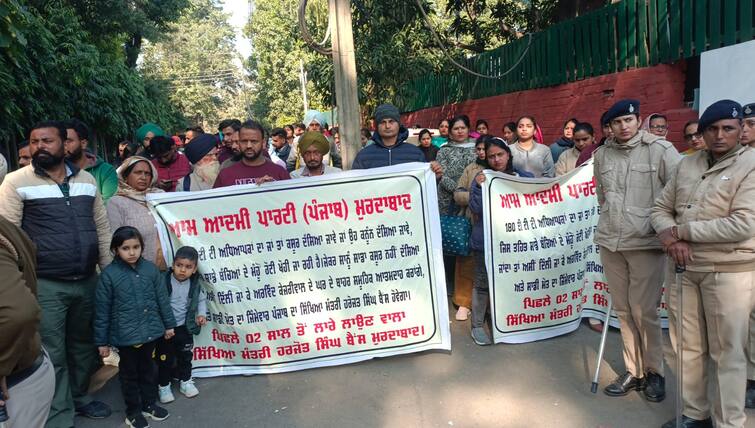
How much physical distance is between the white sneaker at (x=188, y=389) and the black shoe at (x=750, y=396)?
3624mm

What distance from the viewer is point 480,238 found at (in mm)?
4609

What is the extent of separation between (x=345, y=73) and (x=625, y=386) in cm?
380

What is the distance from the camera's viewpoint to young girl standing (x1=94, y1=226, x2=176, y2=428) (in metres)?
3.47

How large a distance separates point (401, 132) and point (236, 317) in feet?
6.96

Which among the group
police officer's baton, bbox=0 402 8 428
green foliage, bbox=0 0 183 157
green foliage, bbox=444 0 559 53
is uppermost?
green foliage, bbox=444 0 559 53

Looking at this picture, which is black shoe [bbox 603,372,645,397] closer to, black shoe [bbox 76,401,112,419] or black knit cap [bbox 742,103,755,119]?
black knit cap [bbox 742,103,755,119]

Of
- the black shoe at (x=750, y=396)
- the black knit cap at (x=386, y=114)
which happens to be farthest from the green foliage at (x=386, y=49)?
the black shoe at (x=750, y=396)

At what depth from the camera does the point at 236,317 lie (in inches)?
163

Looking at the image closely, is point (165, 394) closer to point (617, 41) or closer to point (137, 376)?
point (137, 376)

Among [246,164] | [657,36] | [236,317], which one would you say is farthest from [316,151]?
[657,36]

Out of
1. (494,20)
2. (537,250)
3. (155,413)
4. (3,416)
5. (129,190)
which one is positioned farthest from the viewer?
(494,20)

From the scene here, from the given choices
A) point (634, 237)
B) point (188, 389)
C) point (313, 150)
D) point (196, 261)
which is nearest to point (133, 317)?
point (196, 261)

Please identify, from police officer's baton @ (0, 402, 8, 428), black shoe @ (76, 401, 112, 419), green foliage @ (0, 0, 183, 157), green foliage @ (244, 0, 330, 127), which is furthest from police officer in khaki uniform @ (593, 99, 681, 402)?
green foliage @ (244, 0, 330, 127)

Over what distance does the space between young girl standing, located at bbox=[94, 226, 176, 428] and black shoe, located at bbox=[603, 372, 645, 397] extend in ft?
9.70
